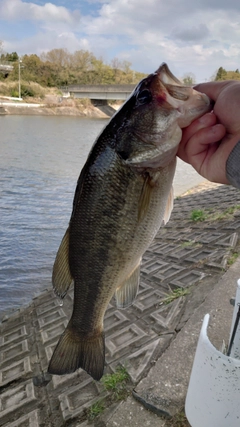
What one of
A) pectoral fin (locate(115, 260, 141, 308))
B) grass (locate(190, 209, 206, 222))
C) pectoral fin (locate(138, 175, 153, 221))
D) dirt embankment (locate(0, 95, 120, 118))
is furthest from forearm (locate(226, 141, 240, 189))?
dirt embankment (locate(0, 95, 120, 118))

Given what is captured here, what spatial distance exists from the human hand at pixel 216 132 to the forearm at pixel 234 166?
68mm

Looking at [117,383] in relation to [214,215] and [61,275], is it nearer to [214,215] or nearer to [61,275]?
[61,275]

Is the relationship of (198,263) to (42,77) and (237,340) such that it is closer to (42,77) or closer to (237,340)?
(237,340)

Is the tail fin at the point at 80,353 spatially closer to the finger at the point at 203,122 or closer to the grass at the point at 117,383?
the grass at the point at 117,383

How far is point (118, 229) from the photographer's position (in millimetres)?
2305

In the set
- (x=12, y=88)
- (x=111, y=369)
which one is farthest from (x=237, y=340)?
(x=12, y=88)

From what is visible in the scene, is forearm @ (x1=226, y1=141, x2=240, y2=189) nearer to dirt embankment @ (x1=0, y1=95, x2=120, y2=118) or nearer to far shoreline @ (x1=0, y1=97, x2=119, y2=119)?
far shoreline @ (x1=0, y1=97, x2=119, y2=119)

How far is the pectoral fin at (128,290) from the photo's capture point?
2.52 metres

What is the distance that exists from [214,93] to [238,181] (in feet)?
1.92

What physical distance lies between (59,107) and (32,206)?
52.8 meters

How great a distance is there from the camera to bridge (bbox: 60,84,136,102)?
5280 cm

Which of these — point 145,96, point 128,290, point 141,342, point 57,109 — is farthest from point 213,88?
point 57,109

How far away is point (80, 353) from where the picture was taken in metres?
2.63

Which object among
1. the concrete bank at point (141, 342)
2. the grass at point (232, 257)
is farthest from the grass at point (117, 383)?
the grass at point (232, 257)
